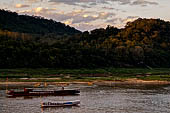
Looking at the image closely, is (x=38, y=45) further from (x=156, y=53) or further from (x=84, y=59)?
(x=156, y=53)

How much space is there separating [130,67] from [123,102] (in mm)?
89750

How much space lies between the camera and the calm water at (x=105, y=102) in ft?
189

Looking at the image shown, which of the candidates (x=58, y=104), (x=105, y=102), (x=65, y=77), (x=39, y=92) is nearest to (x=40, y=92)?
(x=39, y=92)

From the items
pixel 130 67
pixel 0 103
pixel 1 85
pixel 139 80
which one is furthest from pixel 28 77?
pixel 130 67

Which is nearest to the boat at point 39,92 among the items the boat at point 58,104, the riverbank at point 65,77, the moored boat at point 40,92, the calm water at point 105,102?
the moored boat at point 40,92

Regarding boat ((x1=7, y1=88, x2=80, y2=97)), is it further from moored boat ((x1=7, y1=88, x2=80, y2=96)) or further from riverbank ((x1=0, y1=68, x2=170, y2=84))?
riverbank ((x1=0, y1=68, x2=170, y2=84))

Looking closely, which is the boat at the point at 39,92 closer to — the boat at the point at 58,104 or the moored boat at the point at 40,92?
the moored boat at the point at 40,92

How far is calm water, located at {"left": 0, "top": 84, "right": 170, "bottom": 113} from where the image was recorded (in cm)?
5756

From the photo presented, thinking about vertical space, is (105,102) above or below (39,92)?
below

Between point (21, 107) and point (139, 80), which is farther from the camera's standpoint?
point (139, 80)

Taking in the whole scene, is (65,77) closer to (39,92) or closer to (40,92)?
(40,92)

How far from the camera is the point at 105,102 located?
6588 cm

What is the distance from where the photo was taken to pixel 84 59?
144m

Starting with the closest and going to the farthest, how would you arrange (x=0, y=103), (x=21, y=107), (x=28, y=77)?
(x=21, y=107) < (x=0, y=103) < (x=28, y=77)
